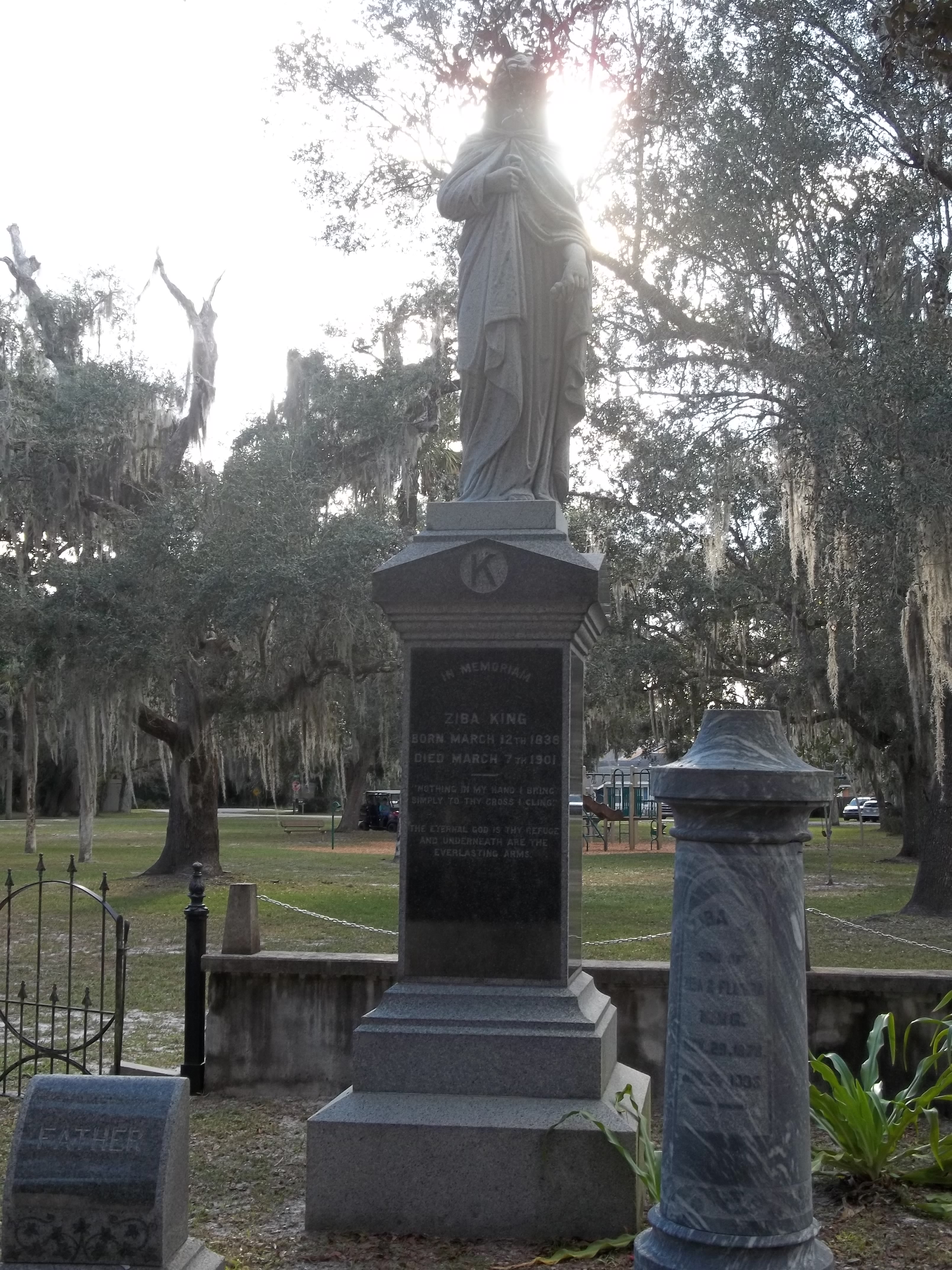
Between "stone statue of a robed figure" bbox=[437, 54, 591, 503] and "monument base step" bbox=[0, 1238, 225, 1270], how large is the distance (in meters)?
3.78

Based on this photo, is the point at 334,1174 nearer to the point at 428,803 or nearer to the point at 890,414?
the point at 428,803

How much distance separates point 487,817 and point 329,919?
847 cm

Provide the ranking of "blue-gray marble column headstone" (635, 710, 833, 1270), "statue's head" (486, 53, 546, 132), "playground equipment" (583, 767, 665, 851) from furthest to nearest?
"playground equipment" (583, 767, 665, 851) → "statue's head" (486, 53, 546, 132) → "blue-gray marble column headstone" (635, 710, 833, 1270)

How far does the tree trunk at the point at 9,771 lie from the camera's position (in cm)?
4906

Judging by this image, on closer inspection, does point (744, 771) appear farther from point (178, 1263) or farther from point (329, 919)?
point (329, 919)

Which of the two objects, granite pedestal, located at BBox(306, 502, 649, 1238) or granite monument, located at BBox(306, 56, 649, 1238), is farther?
granite pedestal, located at BBox(306, 502, 649, 1238)

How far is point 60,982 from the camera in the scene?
45.3ft

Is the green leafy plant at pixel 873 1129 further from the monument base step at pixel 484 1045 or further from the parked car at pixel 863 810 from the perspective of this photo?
the parked car at pixel 863 810

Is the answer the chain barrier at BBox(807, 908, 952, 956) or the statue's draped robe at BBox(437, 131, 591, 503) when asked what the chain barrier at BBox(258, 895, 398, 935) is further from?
the statue's draped robe at BBox(437, 131, 591, 503)

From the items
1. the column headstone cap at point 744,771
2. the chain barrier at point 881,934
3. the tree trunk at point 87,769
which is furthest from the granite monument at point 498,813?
the tree trunk at point 87,769

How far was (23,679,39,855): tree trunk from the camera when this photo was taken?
93.5ft

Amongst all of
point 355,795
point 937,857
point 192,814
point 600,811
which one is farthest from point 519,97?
point 355,795

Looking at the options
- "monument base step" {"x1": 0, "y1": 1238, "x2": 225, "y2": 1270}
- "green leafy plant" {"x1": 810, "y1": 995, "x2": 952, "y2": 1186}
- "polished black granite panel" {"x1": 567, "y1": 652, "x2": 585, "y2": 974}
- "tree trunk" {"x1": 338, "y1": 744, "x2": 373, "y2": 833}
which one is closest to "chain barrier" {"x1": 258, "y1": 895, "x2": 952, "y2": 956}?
"polished black granite panel" {"x1": 567, "y1": 652, "x2": 585, "y2": 974}

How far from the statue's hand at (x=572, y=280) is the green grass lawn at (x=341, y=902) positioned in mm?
2708
